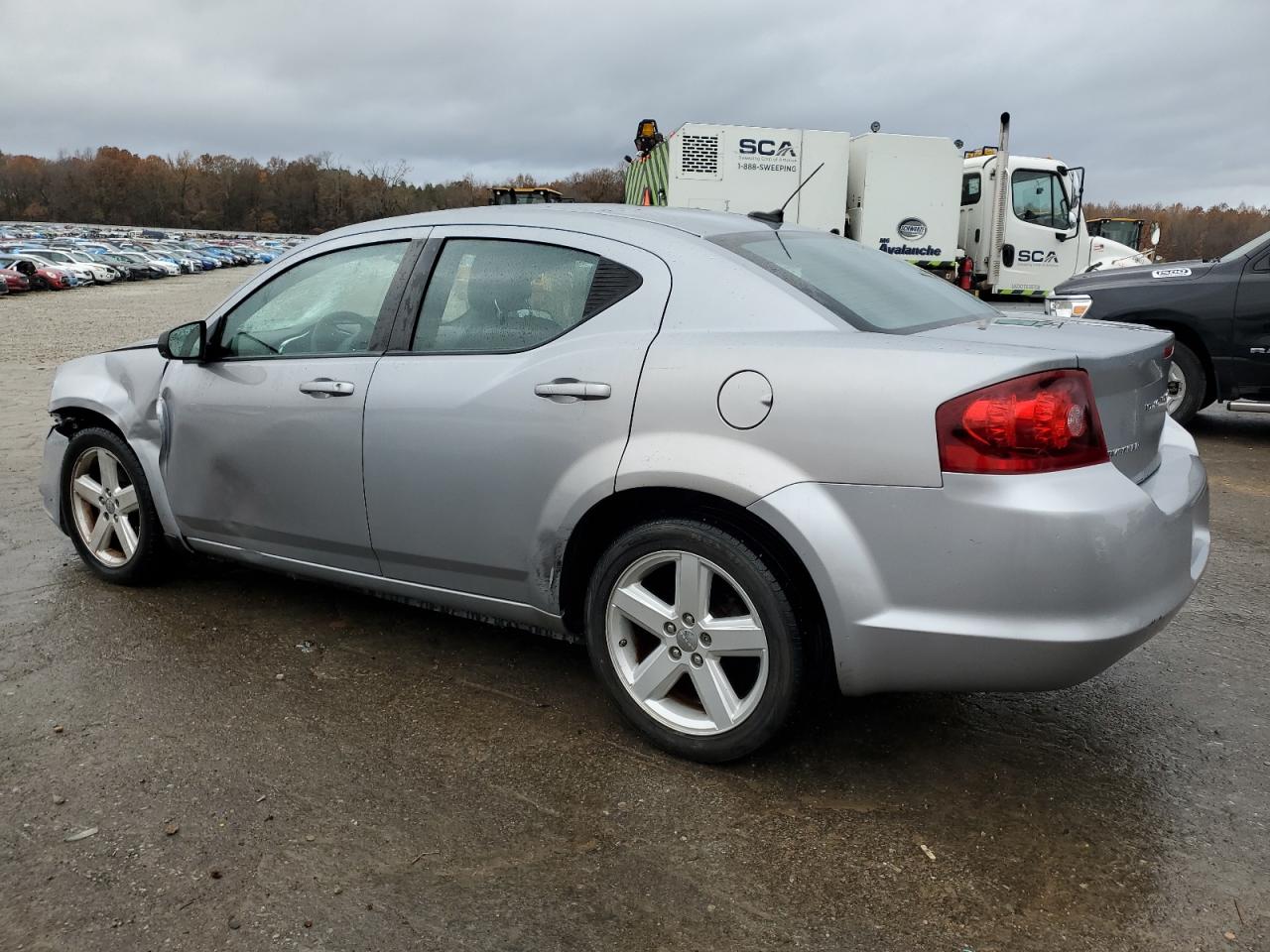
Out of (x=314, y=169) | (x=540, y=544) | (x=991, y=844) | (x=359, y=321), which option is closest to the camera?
(x=991, y=844)

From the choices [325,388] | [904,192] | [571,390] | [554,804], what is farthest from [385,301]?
[904,192]

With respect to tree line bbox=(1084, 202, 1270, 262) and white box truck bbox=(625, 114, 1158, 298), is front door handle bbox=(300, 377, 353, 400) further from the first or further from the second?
tree line bbox=(1084, 202, 1270, 262)

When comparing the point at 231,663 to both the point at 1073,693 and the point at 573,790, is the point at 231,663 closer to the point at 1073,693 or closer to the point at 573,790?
the point at 573,790

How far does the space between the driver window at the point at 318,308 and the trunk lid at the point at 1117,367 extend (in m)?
1.93

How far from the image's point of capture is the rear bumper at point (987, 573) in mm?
2441

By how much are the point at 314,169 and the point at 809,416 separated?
148592 millimetres

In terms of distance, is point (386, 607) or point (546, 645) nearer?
point (546, 645)

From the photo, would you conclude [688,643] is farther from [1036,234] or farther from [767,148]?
[1036,234]

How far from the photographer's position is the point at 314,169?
455 feet

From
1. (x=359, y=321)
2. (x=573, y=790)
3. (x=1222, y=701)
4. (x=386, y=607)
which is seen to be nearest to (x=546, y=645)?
(x=386, y=607)

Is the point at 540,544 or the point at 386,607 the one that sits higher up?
the point at 540,544

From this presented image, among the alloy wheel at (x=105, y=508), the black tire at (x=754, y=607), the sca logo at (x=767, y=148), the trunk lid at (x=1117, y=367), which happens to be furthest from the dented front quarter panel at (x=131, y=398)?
the sca logo at (x=767, y=148)

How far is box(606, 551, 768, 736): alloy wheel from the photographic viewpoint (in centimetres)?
283

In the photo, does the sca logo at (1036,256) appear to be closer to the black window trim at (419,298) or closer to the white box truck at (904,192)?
the white box truck at (904,192)
